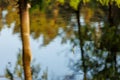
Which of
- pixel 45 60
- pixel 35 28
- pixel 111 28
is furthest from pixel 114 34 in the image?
pixel 35 28

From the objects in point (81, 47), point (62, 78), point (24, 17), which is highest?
point (24, 17)

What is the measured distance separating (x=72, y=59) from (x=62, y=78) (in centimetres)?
74

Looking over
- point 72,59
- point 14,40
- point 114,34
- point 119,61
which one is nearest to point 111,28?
point 114,34

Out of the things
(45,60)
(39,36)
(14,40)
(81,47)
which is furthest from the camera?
(39,36)

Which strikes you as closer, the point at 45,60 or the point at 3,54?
the point at 45,60

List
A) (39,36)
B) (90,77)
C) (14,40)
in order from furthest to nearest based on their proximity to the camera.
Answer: (39,36) < (14,40) < (90,77)

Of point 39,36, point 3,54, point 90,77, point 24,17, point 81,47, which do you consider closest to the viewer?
point 24,17

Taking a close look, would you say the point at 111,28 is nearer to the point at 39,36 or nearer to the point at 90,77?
the point at 90,77

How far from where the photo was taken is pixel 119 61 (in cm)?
1177

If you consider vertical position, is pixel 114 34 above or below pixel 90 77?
above

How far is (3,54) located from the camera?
54.5ft

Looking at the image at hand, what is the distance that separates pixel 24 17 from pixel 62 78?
→ 28.2 ft

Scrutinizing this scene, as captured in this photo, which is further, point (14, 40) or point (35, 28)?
point (35, 28)

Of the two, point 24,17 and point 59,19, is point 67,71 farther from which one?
point 59,19
